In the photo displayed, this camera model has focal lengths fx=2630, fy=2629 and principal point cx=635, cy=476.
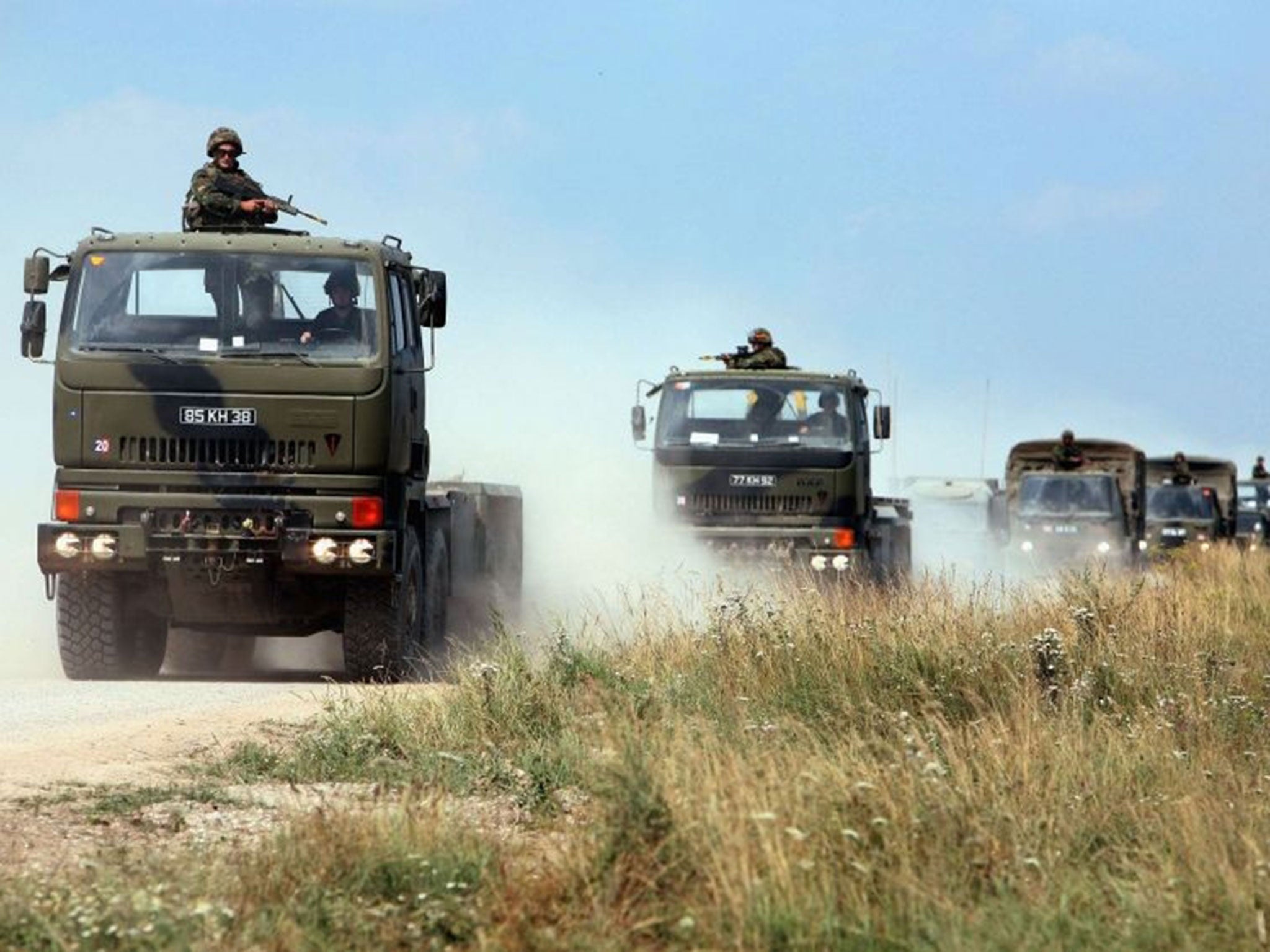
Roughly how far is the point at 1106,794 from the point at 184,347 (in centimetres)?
900

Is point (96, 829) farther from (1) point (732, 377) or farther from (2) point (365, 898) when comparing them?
(1) point (732, 377)

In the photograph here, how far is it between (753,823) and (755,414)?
16.2 metres

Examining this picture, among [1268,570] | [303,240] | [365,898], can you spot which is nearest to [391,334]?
[303,240]

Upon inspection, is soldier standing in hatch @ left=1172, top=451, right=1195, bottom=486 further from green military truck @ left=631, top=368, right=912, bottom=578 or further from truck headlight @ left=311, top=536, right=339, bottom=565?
truck headlight @ left=311, top=536, right=339, bottom=565

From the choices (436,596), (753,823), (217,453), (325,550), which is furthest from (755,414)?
(753,823)

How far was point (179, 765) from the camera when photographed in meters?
11.5

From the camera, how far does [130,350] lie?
1638cm

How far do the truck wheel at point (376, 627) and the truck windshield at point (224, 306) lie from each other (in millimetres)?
1496

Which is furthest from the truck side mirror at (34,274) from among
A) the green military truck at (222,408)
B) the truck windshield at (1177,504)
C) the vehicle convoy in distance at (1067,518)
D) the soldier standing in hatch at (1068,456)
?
the truck windshield at (1177,504)

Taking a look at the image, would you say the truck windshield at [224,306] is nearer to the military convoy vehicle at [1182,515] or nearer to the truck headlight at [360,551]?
the truck headlight at [360,551]

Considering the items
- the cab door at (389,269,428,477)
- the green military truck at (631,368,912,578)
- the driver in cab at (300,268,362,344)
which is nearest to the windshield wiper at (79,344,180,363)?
the driver in cab at (300,268,362,344)

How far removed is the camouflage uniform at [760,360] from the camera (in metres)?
24.7

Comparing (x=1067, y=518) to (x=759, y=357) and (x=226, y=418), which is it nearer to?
(x=759, y=357)

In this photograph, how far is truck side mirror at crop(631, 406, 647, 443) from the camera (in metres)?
23.7
